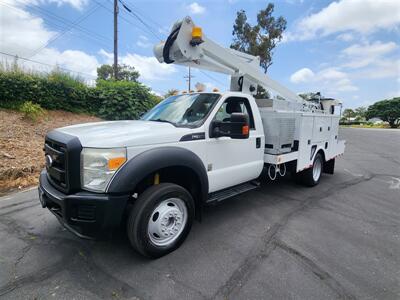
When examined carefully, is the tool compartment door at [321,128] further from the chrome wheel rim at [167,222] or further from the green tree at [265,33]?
the green tree at [265,33]

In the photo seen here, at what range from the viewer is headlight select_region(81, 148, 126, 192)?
2320mm

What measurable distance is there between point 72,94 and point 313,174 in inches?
391

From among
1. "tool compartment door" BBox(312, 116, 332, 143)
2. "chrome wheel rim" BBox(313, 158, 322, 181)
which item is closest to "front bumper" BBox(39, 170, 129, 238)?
"tool compartment door" BBox(312, 116, 332, 143)

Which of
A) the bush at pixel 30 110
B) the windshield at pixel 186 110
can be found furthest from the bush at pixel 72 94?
the windshield at pixel 186 110

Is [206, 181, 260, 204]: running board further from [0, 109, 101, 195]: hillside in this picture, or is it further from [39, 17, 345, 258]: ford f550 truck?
[0, 109, 101, 195]: hillside

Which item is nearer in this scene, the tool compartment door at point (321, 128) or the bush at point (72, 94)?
the tool compartment door at point (321, 128)

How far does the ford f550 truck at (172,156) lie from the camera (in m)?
2.34

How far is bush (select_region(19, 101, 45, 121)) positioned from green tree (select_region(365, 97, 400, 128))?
72855 millimetres

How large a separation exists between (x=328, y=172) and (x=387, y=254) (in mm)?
4240

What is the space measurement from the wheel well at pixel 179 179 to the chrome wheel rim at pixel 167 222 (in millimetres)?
308

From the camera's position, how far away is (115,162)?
235 centimetres

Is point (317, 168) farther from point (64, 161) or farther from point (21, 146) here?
point (21, 146)

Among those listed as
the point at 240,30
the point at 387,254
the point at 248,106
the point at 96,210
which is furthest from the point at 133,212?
the point at 240,30

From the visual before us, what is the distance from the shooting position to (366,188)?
5750 mm
